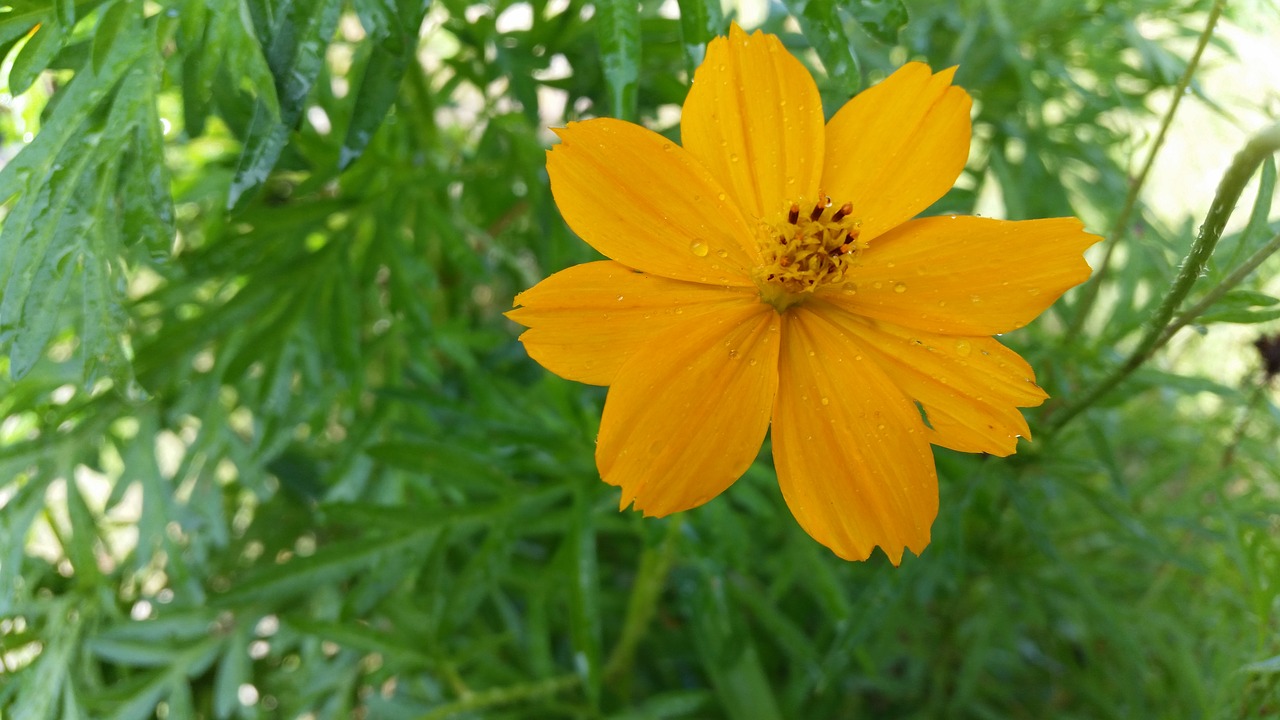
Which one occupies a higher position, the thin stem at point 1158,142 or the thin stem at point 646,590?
the thin stem at point 1158,142

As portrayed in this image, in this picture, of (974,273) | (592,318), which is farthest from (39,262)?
(974,273)

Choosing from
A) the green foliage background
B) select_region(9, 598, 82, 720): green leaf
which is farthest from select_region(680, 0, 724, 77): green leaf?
select_region(9, 598, 82, 720): green leaf

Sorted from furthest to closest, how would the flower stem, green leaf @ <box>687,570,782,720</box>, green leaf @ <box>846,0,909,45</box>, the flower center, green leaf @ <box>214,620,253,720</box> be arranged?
green leaf @ <box>214,620,253,720</box> < green leaf @ <box>687,570,782,720</box> < green leaf @ <box>846,0,909,45</box> < the flower center < the flower stem

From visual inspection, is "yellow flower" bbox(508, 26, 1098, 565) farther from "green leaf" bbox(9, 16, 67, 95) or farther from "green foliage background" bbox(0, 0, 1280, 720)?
"green leaf" bbox(9, 16, 67, 95)

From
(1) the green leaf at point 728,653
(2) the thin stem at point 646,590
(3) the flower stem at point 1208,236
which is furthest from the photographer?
(1) the green leaf at point 728,653

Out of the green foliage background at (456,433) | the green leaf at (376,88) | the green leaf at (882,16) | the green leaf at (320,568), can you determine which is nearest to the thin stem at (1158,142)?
the green foliage background at (456,433)

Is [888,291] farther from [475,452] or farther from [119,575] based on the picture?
[119,575]

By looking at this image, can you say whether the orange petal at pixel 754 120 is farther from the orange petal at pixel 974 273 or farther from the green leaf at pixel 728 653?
the green leaf at pixel 728 653
